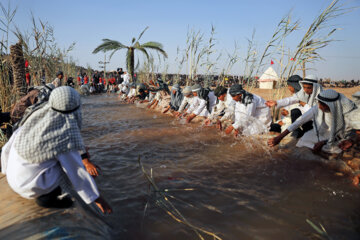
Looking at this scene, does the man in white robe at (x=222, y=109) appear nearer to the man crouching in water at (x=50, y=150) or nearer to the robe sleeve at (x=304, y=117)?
the robe sleeve at (x=304, y=117)

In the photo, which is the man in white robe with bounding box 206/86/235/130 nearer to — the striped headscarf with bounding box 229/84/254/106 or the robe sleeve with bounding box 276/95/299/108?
the striped headscarf with bounding box 229/84/254/106

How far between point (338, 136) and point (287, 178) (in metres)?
1.08

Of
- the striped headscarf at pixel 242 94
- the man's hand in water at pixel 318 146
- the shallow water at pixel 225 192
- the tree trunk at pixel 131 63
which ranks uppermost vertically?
the tree trunk at pixel 131 63

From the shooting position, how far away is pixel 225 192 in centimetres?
264

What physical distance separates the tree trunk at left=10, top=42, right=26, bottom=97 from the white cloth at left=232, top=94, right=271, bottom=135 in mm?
4901

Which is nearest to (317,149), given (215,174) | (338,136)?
(338,136)

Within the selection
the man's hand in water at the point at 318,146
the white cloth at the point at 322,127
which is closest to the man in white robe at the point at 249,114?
the white cloth at the point at 322,127

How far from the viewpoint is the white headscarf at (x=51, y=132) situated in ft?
5.30

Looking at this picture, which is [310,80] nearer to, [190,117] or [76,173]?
[190,117]

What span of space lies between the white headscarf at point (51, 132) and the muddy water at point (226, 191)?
93 cm

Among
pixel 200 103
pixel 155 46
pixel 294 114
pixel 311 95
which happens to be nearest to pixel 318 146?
pixel 294 114

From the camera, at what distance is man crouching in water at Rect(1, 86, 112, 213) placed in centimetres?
162

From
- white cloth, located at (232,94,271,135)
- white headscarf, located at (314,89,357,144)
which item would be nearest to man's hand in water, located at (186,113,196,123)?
white cloth, located at (232,94,271,135)

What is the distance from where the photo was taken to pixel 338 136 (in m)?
3.27
